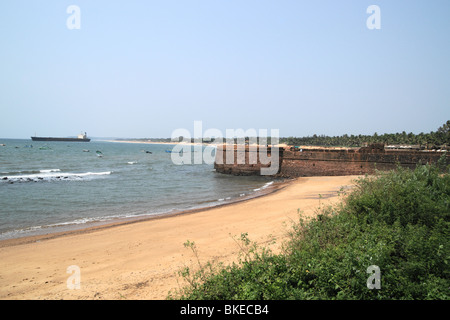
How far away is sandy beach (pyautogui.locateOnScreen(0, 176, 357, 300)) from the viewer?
559 centimetres

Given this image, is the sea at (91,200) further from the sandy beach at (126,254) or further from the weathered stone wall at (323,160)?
the weathered stone wall at (323,160)

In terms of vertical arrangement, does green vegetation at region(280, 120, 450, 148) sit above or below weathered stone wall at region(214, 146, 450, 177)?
above

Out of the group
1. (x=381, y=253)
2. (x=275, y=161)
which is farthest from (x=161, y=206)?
(x=275, y=161)

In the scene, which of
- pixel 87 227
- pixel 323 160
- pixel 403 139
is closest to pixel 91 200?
pixel 87 227

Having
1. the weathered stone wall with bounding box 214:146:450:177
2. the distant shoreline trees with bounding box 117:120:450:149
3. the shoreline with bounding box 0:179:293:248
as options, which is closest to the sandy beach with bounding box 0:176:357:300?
the shoreline with bounding box 0:179:293:248

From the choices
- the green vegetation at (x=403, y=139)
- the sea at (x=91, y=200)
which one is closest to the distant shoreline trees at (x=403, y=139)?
the green vegetation at (x=403, y=139)

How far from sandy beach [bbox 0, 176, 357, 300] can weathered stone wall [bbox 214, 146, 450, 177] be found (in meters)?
14.5

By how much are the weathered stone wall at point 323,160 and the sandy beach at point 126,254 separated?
47.7 feet

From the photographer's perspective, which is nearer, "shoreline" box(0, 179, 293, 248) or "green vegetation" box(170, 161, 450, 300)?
"green vegetation" box(170, 161, 450, 300)

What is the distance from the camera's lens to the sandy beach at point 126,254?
559cm

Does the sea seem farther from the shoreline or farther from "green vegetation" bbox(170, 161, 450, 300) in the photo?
"green vegetation" bbox(170, 161, 450, 300)

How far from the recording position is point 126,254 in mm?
7758

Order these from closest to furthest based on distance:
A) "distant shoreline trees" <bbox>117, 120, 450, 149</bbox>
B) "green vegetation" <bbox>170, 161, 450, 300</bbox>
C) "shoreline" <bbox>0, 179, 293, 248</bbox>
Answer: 1. "green vegetation" <bbox>170, 161, 450, 300</bbox>
2. "shoreline" <bbox>0, 179, 293, 248</bbox>
3. "distant shoreline trees" <bbox>117, 120, 450, 149</bbox>
